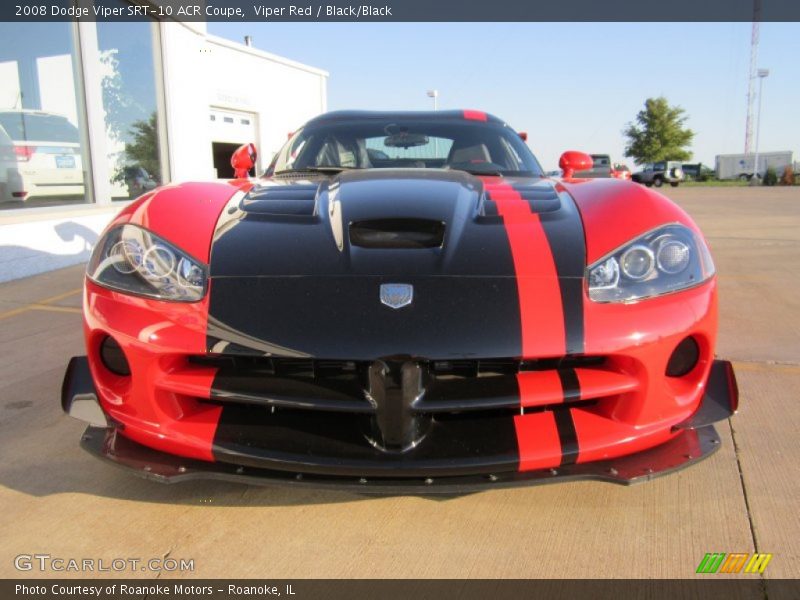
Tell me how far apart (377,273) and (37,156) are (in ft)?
21.9

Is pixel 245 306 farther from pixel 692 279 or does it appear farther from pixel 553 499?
pixel 692 279

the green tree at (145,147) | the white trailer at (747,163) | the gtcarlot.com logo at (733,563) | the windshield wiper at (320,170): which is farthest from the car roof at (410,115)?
the white trailer at (747,163)

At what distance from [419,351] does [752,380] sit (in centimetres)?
215

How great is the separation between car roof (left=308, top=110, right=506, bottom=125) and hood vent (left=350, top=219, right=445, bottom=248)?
67.4 inches

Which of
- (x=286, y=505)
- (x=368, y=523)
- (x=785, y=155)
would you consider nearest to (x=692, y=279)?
(x=368, y=523)

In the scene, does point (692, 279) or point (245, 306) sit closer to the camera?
point (245, 306)

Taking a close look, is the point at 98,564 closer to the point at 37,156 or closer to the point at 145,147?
the point at 37,156

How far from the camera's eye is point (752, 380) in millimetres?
3045

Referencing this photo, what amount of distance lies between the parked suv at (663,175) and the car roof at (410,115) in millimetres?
40952

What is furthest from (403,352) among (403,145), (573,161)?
(573,161)

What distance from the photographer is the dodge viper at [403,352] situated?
168 cm

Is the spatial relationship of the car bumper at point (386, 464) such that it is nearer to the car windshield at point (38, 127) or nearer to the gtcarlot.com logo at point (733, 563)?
the gtcarlot.com logo at point (733, 563)

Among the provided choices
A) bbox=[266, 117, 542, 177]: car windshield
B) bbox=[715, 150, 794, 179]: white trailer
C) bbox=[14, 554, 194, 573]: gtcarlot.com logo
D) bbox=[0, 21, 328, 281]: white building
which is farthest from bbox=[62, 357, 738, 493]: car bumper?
bbox=[715, 150, 794, 179]: white trailer

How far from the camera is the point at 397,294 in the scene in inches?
69.4
